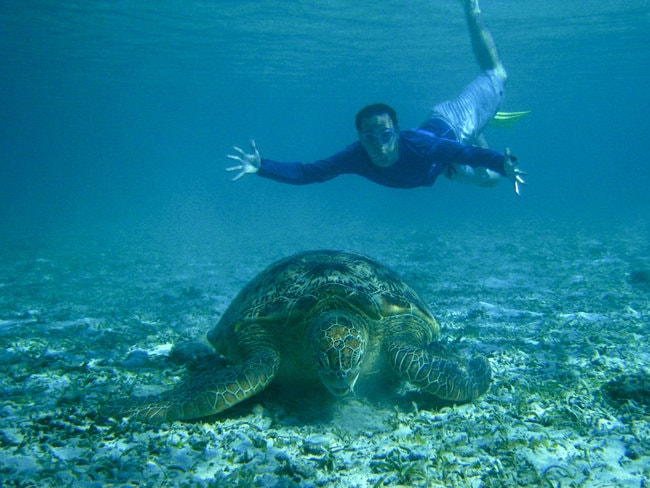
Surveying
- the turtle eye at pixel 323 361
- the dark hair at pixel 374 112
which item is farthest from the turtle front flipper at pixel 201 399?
the dark hair at pixel 374 112

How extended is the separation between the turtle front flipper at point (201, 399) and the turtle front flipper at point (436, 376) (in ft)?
3.78

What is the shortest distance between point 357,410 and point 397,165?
421cm

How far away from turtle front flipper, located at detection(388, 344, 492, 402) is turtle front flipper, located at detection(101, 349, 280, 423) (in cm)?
115

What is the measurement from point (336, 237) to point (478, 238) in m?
6.39

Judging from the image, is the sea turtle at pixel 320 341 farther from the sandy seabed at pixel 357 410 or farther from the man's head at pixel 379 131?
the man's head at pixel 379 131

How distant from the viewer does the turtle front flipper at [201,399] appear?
10.7ft

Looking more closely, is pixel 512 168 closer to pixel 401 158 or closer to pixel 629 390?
pixel 401 158

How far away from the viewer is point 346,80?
42.6 metres

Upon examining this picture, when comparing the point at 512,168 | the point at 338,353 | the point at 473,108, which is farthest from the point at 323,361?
the point at 473,108

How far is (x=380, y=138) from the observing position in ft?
20.5

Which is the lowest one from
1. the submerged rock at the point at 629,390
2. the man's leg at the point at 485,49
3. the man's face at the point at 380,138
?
the submerged rock at the point at 629,390

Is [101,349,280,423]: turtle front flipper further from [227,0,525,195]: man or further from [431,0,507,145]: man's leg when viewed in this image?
[431,0,507,145]: man's leg

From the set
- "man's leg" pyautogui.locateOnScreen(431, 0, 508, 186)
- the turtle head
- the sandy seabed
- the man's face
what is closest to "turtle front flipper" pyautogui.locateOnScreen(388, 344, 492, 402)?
the sandy seabed

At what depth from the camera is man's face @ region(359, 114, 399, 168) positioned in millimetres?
6180
